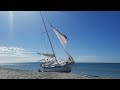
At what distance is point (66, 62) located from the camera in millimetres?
15562
